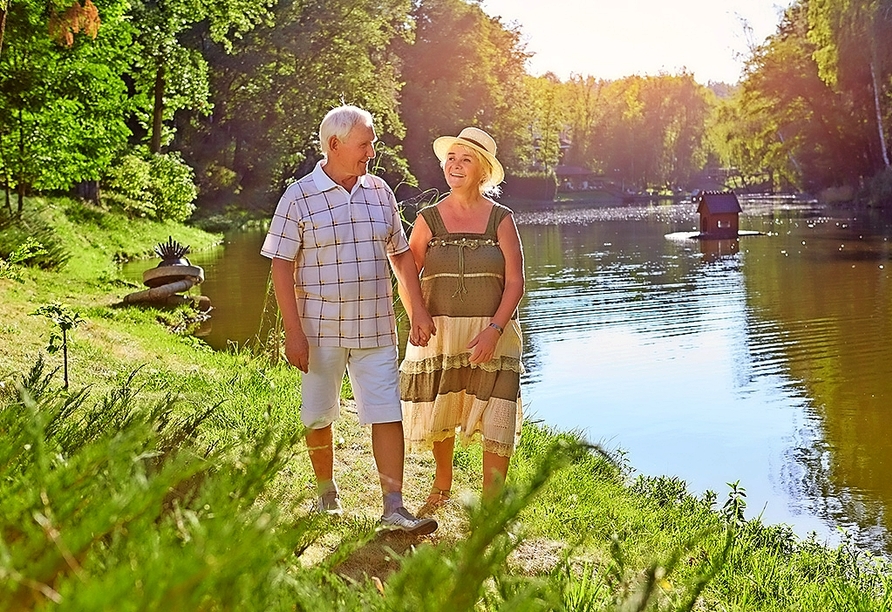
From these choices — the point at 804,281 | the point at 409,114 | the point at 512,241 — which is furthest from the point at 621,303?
the point at 409,114

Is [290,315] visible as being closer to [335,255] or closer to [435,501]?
[335,255]

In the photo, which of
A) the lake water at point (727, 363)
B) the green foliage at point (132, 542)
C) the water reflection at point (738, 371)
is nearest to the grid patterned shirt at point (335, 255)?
the green foliage at point (132, 542)

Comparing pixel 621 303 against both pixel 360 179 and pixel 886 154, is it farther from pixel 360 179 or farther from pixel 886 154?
pixel 886 154

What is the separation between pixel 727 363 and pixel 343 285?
8.87 meters

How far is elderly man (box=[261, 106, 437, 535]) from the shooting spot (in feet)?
14.9

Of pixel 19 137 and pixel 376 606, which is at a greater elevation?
pixel 19 137

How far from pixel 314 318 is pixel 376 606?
9.81 ft

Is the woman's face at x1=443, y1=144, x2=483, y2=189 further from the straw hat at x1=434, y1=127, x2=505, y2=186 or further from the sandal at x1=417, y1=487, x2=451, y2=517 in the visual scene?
the sandal at x1=417, y1=487, x2=451, y2=517

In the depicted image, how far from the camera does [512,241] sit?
5094 millimetres

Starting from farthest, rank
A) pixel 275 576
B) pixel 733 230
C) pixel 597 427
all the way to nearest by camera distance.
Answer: pixel 733 230, pixel 597 427, pixel 275 576

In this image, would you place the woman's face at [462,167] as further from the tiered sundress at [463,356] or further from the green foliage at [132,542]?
the green foliage at [132,542]

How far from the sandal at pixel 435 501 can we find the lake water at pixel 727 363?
2.71m

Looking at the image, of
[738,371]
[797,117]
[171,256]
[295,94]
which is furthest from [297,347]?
[797,117]

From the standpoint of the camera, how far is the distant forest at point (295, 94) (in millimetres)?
19125
